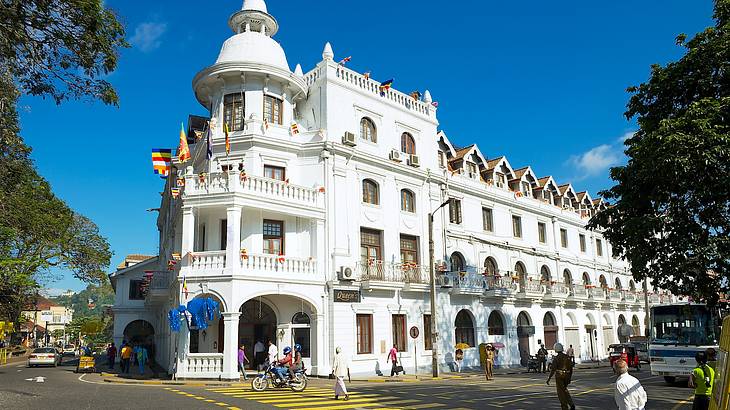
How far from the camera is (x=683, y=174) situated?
1309 centimetres

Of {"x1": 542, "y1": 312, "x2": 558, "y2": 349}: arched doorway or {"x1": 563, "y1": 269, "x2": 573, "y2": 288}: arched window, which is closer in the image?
{"x1": 542, "y1": 312, "x2": 558, "y2": 349}: arched doorway

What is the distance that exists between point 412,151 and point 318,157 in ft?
22.9

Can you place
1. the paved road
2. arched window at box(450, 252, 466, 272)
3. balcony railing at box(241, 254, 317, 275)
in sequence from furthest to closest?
1. arched window at box(450, 252, 466, 272)
2. balcony railing at box(241, 254, 317, 275)
3. the paved road

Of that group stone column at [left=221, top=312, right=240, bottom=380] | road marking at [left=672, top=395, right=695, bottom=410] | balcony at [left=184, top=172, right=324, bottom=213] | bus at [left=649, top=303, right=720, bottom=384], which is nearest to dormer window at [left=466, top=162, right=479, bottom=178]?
balcony at [left=184, top=172, right=324, bottom=213]

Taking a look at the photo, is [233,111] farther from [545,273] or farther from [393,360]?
[545,273]

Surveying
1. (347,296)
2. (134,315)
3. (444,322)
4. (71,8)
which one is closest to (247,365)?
(347,296)

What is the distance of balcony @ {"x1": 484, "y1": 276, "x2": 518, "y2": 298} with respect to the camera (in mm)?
32625

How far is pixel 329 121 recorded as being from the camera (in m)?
27.4

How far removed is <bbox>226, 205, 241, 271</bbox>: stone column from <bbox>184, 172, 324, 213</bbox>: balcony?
714 millimetres

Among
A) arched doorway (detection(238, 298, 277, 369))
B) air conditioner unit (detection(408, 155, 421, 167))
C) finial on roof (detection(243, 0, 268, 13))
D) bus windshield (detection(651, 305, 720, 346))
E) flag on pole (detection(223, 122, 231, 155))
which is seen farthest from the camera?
air conditioner unit (detection(408, 155, 421, 167))

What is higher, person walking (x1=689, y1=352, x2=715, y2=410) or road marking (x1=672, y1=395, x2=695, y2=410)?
person walking (x1=689, y1=352, x2=715, y2=410)

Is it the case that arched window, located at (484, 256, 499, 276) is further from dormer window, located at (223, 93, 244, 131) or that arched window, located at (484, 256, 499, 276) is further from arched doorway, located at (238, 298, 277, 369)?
dormer window, located at (223, 93, 244, 131)

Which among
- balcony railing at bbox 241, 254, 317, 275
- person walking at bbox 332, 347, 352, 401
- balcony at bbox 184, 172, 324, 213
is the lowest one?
person walking at bbox 332, 347, 352, 401

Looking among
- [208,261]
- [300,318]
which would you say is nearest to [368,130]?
[300,318]
